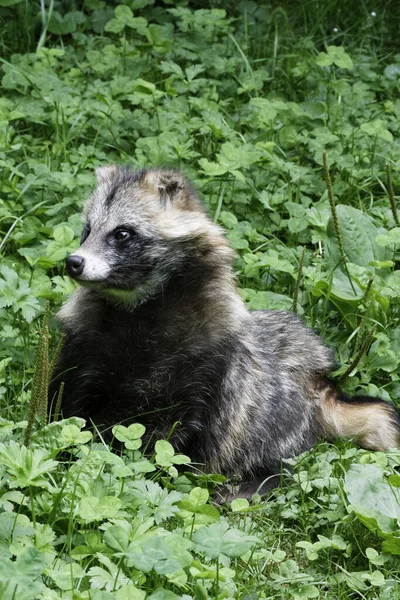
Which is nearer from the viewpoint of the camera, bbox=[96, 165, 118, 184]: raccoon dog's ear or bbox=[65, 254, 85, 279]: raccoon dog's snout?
bbox=[65, 254, 85, 279]: raccoon dog's snout

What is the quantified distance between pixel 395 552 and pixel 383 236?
2.32 meters

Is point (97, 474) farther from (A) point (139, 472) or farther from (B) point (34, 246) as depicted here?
(B) point (34, 246)

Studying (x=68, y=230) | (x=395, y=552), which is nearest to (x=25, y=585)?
(x=395, y=552)

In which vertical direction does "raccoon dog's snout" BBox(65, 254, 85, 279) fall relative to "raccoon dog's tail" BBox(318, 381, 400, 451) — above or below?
above

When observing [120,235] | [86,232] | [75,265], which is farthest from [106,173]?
[75,265]

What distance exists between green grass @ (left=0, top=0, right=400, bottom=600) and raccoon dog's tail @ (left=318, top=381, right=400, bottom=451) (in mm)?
167

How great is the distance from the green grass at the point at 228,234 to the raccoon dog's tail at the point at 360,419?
167mm

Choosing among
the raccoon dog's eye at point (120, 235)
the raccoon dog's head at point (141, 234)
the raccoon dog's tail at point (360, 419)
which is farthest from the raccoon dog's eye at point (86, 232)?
the raccoon dog's tail at point (360, 419)

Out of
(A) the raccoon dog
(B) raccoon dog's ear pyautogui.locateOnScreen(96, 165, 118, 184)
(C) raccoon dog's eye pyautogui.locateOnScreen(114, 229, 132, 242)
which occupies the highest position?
(B) raccoon dog's ear pyautogui.locateOnScreen(96, 165, 118, 184)

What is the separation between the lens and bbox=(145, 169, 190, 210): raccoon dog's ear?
5043 millimetres

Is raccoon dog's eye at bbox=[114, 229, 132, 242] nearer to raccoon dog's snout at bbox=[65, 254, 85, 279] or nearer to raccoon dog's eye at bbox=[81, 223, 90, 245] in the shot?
raccoon dog's eye at bbox=[81, 223, 90, 245]

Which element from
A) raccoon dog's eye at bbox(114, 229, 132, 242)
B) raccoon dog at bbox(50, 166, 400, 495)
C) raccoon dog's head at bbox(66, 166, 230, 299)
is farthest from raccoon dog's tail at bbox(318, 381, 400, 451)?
raccoon dog's eye at bbox(114, 229, 132, 242)

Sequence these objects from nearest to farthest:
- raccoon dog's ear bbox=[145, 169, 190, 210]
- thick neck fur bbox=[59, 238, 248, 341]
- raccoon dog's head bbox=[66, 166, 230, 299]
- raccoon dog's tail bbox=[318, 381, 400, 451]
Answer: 1. raccoon dog's head bbox=[66, 166, 230, 299]
2. thick neck fur bbox=[59, 238, 248, 341]
3. raccoon dog's ear bbox=[145, 169, 190, 210]
4. raccoon dog's tail bbox=[318, 381, 400, 451]

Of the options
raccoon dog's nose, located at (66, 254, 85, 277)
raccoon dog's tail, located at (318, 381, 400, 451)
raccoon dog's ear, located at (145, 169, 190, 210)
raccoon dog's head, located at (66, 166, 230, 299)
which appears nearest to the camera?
raccoon dog's nose, located at (66, 254, 85, 277)
